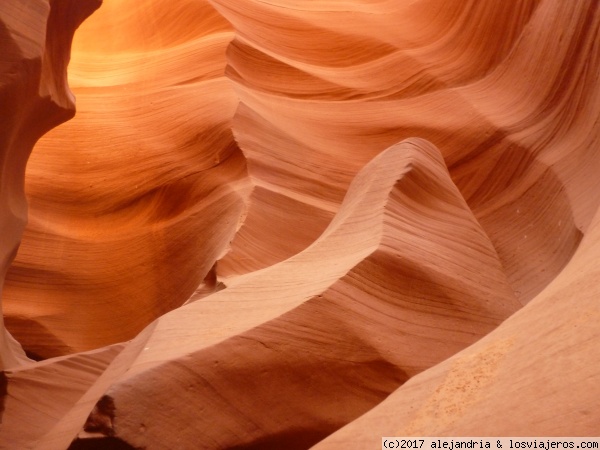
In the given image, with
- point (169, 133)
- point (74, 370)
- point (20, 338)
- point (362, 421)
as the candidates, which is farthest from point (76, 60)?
point (362, 421)

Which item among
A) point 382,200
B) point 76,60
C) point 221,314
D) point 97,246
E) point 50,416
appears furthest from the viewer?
point 76,60

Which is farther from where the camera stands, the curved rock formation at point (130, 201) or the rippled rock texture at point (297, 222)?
the curved rock formation at point (130, 201)

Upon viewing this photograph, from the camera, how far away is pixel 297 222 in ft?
11.1

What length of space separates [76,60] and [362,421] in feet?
11.7

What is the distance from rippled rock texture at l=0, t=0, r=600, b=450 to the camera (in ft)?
6.18

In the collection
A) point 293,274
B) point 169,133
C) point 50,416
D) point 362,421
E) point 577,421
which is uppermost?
point 169,133

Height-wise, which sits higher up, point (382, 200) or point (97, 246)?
point (382, 200)

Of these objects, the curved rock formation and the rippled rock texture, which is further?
the curved rock formation

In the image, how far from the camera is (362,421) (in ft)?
5.35

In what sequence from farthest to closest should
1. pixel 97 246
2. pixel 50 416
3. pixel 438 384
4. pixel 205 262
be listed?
pixel 97 246
pixel 205 262
pixel 50 416
pixel 438 384

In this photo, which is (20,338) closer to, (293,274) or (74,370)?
(74,370)

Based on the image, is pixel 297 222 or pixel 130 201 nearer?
pixel 297 222

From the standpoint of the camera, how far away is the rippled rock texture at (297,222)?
6.18 ft

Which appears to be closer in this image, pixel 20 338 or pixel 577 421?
pixel 577 421
